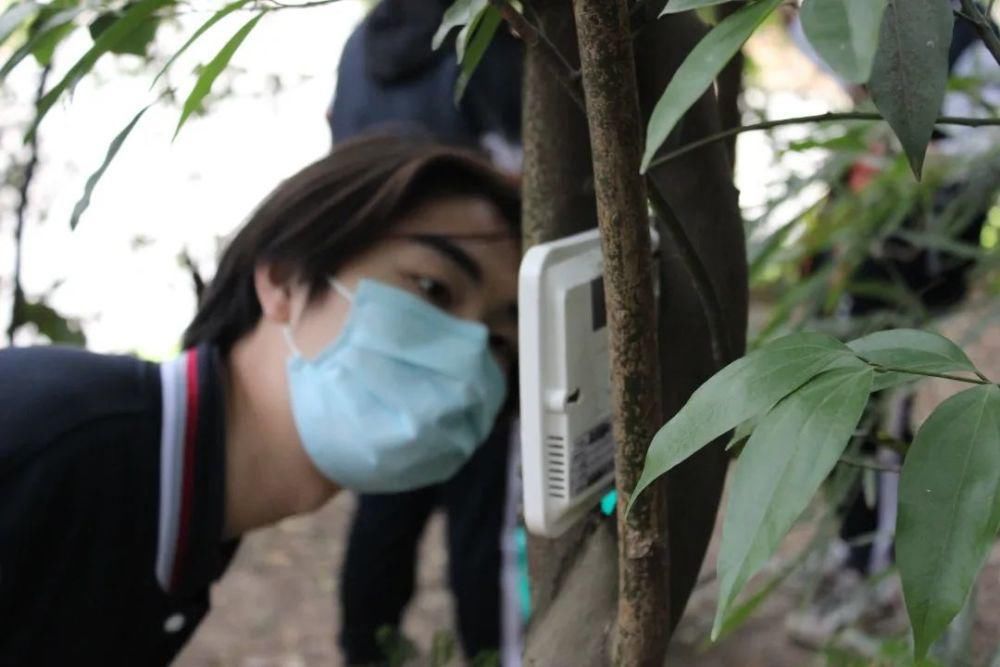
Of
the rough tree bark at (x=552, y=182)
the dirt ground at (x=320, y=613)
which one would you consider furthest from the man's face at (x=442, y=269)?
the dirt ground at (x=320, y=613)

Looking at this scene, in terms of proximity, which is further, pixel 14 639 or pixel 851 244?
pixel 851 244

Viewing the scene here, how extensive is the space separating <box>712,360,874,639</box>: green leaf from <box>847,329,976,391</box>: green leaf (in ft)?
0.12

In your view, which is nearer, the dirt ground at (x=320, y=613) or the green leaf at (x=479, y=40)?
the green leaf at (x=479, y=40)

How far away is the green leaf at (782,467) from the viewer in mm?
280

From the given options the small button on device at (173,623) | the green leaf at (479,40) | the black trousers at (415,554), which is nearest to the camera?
the green leaf at (479,40)

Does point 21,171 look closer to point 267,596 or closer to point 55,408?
point 55,408

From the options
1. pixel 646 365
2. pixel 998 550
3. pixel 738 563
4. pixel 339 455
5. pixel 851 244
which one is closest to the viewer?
pixel 738 563

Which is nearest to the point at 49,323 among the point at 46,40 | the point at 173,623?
the point at 173,623

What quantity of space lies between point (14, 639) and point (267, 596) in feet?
A: 5.52

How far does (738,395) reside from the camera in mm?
316

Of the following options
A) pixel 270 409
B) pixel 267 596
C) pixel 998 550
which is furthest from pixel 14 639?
pixel 998 550

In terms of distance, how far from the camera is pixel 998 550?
246 centimetres

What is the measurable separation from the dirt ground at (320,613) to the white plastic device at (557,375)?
5.10 feet

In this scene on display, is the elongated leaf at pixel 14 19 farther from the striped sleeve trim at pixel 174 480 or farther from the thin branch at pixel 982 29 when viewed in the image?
the striped sleeve trim at pixel 174 480
